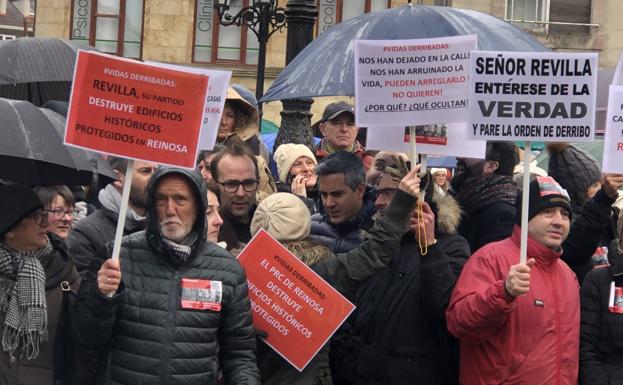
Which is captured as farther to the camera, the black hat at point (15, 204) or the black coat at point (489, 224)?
the black coat at point (489, 224)

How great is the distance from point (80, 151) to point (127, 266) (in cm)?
90

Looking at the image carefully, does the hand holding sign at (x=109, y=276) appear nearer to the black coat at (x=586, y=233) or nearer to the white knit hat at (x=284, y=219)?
the white knit hat at (x=284, y=219)


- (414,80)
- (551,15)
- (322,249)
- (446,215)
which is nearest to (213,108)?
(322,249)

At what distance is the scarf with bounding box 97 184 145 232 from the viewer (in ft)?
22.2

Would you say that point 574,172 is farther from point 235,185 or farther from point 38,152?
point 38,152

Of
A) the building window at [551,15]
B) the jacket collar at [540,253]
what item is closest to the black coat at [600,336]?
the jacket collar at [540,253]

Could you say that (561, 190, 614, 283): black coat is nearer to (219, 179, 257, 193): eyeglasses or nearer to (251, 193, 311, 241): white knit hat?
(251, 193, 311, 241): white knit hat

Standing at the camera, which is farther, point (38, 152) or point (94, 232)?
point (94, 232)

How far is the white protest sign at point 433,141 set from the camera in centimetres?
661

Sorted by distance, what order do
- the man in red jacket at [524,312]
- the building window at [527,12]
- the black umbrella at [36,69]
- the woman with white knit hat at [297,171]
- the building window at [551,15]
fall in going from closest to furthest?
the man in red jacket at [524,312], the woman with white knit hat at [297,171], the black umbrella at [36,69], the building window at [551,15], the building window at [527,12]

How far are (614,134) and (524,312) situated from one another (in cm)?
101

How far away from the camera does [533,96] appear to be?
6.12 m

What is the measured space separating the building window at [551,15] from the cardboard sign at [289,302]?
2583 centimetres

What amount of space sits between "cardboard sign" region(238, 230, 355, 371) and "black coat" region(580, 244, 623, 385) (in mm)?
1072
